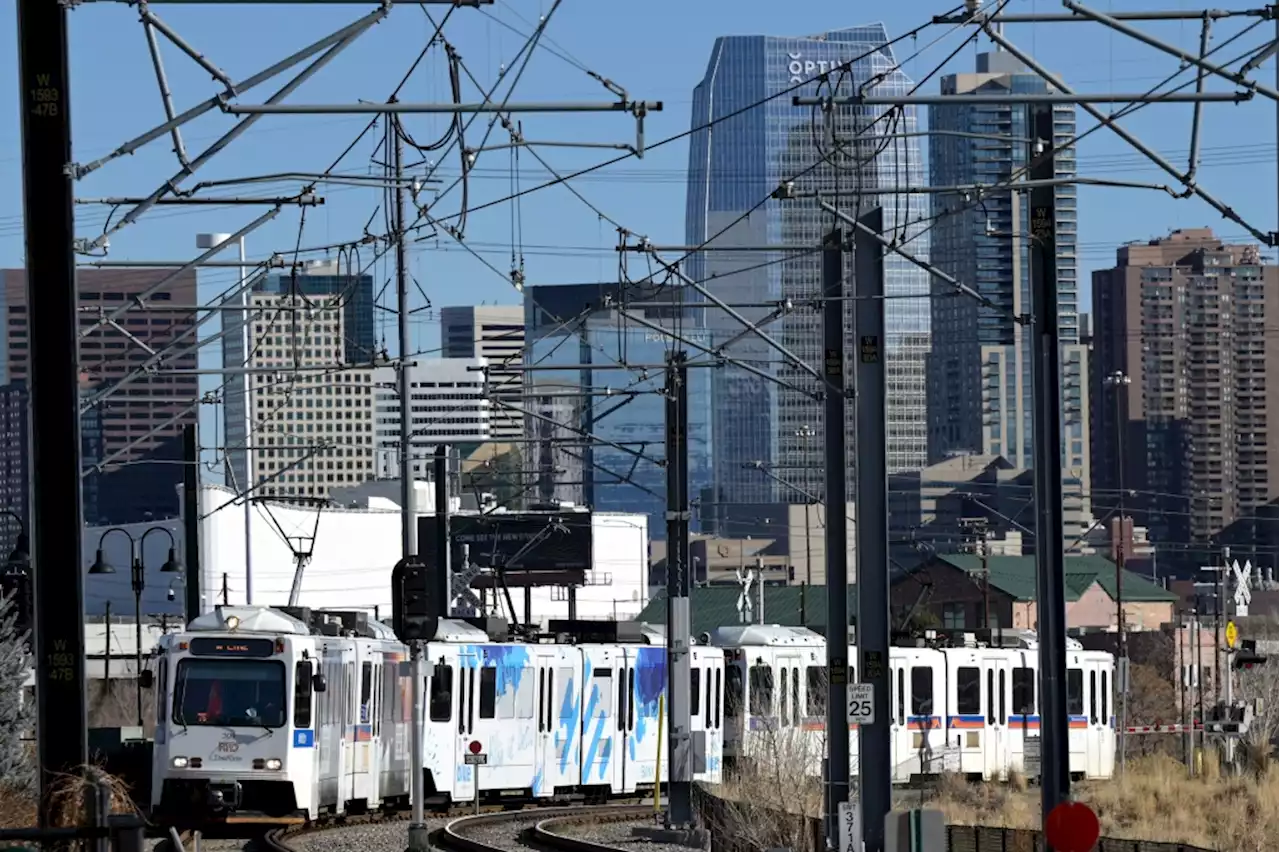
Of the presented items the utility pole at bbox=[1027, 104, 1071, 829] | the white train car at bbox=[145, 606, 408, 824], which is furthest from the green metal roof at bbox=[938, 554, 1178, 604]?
the utility pole at bbox=[1027, 104, 1071, 829]

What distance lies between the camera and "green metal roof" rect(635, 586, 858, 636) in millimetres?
121875

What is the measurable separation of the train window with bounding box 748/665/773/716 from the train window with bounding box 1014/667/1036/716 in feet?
19.3

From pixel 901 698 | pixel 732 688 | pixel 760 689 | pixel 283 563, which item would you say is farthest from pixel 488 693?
pixel 283 563

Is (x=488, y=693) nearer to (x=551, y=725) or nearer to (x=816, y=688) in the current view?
(x=551, y=725)

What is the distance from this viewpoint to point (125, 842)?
13.3 m

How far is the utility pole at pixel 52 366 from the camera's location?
56.4ft

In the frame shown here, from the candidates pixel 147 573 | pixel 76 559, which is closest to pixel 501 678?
pixel 76 559

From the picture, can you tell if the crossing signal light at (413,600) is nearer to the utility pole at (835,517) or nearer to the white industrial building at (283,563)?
the utility pole at (835,517)

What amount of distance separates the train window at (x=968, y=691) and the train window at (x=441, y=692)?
1131cm

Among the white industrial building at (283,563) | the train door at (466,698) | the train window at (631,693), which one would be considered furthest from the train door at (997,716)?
the white industrial building at (283,563)

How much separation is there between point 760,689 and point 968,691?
5044mm

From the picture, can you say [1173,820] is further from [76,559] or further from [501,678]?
[76,559]

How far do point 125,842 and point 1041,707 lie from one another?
438 inches

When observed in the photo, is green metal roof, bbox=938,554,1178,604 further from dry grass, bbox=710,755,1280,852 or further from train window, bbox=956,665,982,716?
train window, bbox=956,665,982,716
